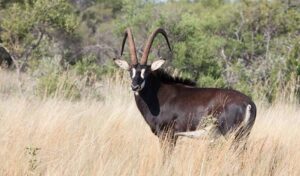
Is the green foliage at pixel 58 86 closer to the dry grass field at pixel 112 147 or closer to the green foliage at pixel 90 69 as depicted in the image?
the dry grass field at pixel 112 147

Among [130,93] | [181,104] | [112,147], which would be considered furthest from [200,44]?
[112,147]

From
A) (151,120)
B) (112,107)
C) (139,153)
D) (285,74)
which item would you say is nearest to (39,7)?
(112,107)

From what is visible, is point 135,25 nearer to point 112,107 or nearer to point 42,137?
point 112,107

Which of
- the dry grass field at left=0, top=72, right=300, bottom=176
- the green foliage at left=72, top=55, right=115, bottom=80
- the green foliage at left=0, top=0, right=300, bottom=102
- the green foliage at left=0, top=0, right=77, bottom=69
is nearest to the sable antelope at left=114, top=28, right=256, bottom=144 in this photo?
the dry grass field at left=0, top=72, right=300, bottom=176

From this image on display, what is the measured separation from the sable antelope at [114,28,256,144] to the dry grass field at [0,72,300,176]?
0.23 meters

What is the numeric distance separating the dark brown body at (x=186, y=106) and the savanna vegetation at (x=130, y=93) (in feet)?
0.90

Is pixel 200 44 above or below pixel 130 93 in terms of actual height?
above

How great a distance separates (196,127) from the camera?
6.46 m

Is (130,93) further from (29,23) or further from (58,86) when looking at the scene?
(29,23)

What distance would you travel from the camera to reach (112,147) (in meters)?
5.97

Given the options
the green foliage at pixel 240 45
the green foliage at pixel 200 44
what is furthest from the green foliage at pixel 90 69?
the green foliage at pixel 240 45

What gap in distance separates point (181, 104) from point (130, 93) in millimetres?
3015

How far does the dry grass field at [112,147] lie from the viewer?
4918 mm

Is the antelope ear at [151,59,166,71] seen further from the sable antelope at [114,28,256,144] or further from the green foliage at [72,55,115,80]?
the green foliage at [72,55,115,80]
